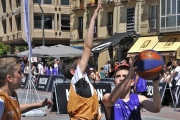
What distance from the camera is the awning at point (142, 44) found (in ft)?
96.7

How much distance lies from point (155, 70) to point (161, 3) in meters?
26.9

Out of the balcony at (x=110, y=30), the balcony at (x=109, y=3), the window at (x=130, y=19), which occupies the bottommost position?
the balcony at (x=110, y=30)

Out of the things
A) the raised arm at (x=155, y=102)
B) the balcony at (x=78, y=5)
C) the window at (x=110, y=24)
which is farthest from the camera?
the balcony at (x=78, y=5)

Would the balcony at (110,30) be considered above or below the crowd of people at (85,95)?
above

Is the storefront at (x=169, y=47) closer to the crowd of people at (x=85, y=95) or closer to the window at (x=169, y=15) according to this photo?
the window at (x=169, y=15)

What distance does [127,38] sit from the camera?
105ft

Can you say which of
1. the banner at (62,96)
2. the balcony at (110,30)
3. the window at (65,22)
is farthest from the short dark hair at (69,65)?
the window at (65,22)

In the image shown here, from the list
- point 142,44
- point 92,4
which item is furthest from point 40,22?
point 142,44

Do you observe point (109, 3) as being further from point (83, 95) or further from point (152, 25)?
→ point (83, 95)

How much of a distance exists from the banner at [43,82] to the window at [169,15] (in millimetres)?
12216

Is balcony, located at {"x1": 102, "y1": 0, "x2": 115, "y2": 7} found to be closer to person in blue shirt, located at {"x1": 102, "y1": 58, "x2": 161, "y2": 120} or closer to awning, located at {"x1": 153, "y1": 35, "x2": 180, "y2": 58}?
awning, located at {"x1": 153, "y1": 35, "x2": 180, "y2": 58}

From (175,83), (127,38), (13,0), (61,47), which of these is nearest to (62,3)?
(13,0)

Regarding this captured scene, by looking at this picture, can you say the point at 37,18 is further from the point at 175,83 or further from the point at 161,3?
the point at 175,83

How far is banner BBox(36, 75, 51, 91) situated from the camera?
21.0 m
